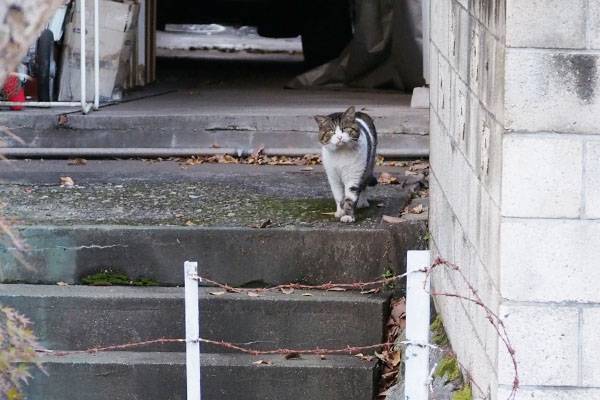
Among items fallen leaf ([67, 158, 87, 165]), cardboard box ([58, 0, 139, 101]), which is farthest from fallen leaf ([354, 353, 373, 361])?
cardboard box ([58, 0, 139, 101])

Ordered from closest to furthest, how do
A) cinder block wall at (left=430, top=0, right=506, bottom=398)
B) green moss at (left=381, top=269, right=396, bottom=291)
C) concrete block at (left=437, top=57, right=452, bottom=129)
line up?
cinder block wall at (left=430, top=0, right=506, bottom=398), concrete block at (left=437, top=57, right=452, bottom=129), green moss at (left=381, top=269, right=396, bottom=291)

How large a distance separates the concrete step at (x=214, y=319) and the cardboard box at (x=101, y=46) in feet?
13.8

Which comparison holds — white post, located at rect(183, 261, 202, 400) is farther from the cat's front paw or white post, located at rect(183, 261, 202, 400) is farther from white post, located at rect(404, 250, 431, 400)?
the cat's front paw

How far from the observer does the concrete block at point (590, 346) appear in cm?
395

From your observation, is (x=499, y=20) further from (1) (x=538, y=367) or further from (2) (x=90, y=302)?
(2) (x=90, y=302)

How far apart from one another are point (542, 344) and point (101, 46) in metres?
7.01

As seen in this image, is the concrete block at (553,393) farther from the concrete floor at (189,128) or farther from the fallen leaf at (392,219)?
the concrete floor at (189,128)

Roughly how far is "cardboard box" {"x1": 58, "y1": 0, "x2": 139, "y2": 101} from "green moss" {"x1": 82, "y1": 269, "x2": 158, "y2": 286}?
3.89 metres

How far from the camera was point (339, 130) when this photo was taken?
6867 millimetres

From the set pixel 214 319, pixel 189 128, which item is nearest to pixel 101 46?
pixel 189 128

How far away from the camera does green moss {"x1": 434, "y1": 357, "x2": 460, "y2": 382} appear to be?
519 cm

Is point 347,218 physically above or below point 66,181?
below

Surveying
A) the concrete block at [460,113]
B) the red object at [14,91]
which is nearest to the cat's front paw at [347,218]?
the concrete block at [460,113]

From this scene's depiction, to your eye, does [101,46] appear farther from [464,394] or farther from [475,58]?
[464,394]
